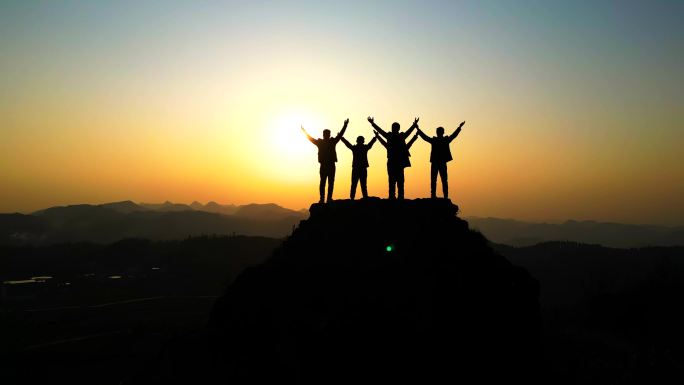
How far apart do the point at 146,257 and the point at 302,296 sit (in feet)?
327

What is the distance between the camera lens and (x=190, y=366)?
67.1 feet

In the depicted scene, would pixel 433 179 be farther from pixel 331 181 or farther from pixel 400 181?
pixel 331 181

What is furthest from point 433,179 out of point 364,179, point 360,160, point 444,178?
point 360,160

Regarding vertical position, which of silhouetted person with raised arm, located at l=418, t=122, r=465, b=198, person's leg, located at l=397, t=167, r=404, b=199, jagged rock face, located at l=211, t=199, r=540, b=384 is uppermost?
silhouetted person with raised arm, located at l=418, t=122, r=465, b=198

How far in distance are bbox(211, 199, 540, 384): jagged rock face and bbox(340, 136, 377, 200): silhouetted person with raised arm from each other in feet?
3.35

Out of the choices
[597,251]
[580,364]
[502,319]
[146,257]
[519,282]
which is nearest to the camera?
[502,319]

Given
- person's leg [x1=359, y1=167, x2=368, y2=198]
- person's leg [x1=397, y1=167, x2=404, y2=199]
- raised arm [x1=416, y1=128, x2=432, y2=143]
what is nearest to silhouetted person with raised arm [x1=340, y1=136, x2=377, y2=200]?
person's leg [x1=359, y1=167, x2=368, y2=198]

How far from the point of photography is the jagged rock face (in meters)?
Result: 14.2

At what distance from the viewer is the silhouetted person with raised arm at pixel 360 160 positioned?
64.3 feet

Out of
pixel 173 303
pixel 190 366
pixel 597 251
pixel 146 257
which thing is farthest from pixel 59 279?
pixel 597 251

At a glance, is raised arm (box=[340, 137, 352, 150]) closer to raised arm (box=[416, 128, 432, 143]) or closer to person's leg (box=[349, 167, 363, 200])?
person's leg (box=[349, 167, 363, 200])

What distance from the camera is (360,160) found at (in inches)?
773

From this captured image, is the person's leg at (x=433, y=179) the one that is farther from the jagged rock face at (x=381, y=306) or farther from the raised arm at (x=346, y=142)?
the raised arm at (x=346, y=142)

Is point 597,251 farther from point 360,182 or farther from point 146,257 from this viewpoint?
point 360,182
